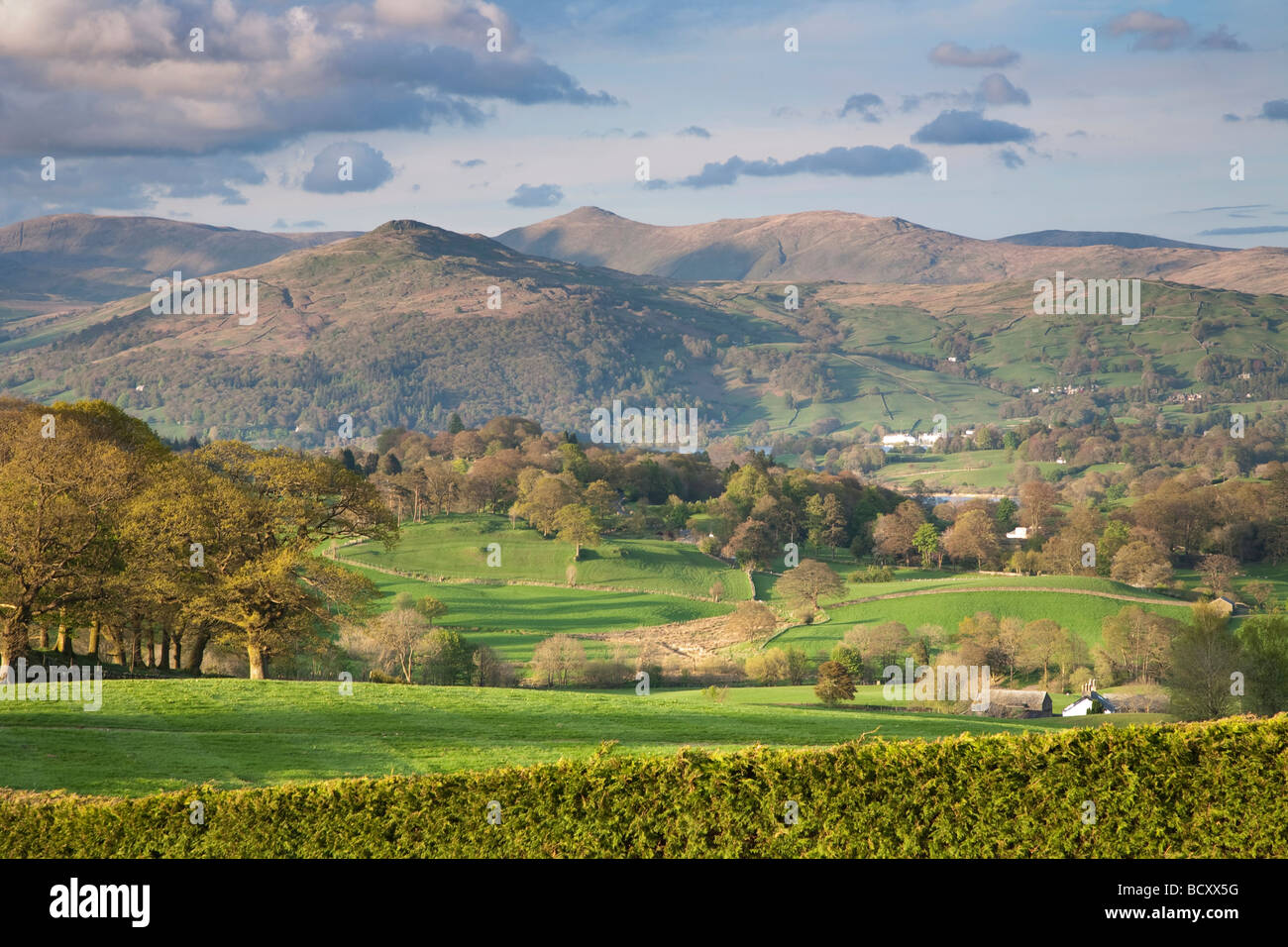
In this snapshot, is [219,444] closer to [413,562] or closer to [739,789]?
[739,789]

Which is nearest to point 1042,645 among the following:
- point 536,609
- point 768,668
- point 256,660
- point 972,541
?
point 768,668

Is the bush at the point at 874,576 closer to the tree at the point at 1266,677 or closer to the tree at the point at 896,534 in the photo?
the tree at the point at 896,534

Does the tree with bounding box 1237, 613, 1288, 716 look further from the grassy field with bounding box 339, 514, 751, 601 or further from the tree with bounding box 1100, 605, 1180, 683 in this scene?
the grassy field with bounding box 339, 514, 751, 601

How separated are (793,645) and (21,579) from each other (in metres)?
56.3

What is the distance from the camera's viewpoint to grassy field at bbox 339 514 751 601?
111 metres

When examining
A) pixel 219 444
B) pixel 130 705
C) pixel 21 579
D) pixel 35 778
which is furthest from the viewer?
pixel 219 444

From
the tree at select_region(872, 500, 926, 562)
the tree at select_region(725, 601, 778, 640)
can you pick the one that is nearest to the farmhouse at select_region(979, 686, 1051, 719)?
the tree at select_region(725, 601, 778, 640)

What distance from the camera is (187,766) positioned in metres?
20.3

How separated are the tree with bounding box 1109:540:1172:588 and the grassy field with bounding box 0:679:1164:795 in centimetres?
7668

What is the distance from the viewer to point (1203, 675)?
143 ft

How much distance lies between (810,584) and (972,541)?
104 ft

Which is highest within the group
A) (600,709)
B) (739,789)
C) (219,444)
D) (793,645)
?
(219,444)
